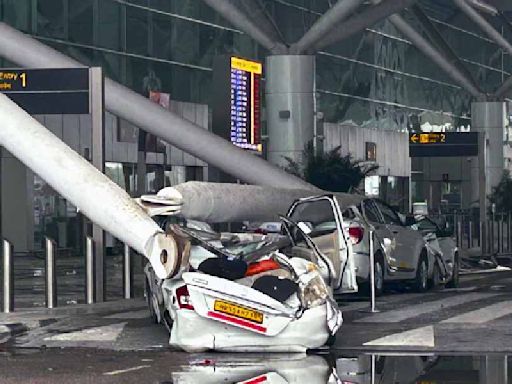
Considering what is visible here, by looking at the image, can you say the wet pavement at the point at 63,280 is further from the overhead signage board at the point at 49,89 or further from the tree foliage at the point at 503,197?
the tree foliage at the point at 503,197

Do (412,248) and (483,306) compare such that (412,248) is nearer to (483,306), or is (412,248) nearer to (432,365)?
(483,306)

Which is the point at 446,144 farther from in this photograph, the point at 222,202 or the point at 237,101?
the point at 222,202

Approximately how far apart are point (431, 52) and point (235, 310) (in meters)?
43.9

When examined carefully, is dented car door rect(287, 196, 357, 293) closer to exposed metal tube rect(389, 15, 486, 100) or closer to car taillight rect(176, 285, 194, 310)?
car taillight rect(176, 285, 194, 310)

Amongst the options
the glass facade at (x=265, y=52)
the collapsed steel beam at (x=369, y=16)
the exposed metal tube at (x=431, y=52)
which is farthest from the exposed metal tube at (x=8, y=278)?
the exposed metal tube at (x=431, y=52)

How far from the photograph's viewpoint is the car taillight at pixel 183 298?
15695 millimetres

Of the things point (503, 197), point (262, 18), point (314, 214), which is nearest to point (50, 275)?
point (314, 214)

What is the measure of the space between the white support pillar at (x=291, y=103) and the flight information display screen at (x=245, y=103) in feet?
13.8

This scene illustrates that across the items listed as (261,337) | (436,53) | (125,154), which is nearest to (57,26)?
(125,154)

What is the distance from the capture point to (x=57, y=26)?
143 ft

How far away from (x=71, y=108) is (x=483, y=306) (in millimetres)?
7090

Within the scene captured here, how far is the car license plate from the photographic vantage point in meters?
15.5

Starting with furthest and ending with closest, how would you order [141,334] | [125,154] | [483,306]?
1. [125,154]
2. [483,306]
3. [141,334]

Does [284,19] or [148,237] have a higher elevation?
[284,19]
